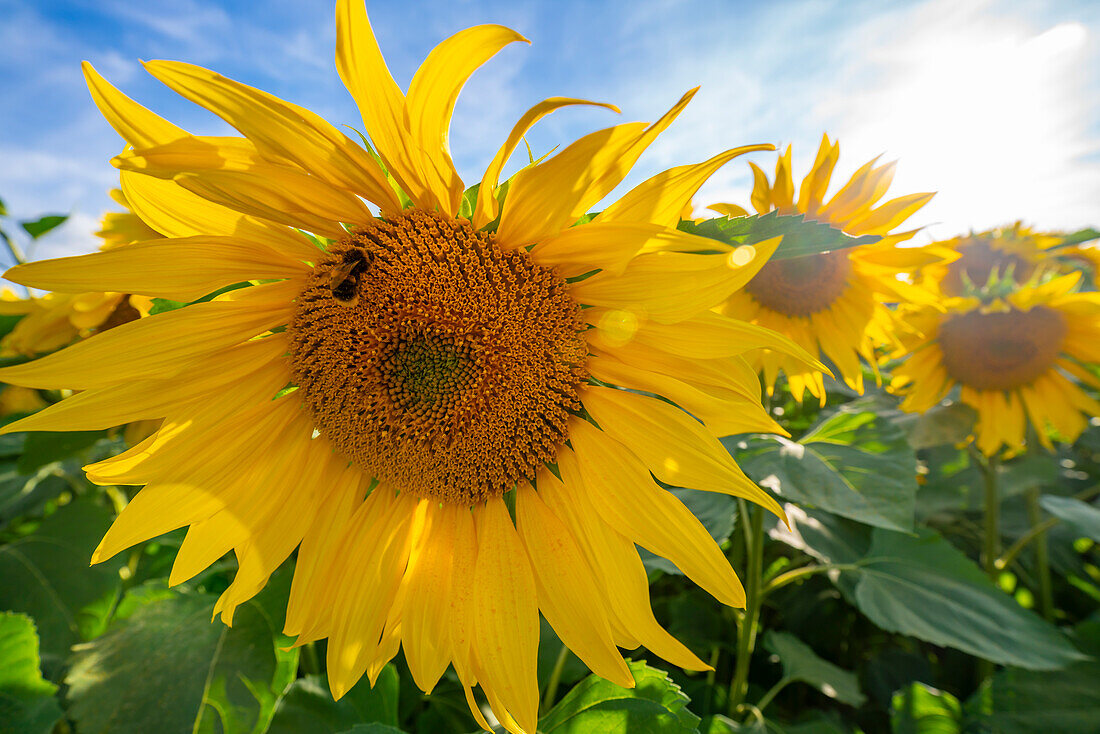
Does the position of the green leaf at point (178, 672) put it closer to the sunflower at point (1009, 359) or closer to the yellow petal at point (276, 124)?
the yellow petal at point (276, 124)

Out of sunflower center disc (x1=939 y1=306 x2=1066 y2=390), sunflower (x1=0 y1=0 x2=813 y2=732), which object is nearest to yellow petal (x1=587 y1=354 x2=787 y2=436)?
sunflower (x1=0 y1=0 x2=813 y2=732)

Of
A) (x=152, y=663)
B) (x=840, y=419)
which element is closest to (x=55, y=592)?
(x=152, y=663)

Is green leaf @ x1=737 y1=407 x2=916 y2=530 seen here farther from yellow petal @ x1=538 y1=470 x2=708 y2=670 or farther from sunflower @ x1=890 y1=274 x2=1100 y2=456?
sunflower @ x1=890 y1=274 x2=1100 y2=456

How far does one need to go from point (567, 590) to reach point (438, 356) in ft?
1.23

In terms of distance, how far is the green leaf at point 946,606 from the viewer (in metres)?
1.39

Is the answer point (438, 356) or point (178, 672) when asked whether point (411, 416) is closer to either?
point (438, 356)

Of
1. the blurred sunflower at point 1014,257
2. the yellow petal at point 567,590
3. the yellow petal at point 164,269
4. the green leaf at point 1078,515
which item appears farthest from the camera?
the blurred sunflower at point 1014,257

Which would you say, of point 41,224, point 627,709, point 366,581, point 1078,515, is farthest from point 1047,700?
point 41,224

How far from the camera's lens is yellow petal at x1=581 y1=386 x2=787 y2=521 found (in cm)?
74

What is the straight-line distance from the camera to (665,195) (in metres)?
0.68

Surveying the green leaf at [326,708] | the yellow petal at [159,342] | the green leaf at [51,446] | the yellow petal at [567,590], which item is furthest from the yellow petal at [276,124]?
the green leaf at [326,708]

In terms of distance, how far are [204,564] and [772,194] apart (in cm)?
137

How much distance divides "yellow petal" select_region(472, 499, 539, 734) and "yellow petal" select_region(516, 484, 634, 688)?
0.07 ft

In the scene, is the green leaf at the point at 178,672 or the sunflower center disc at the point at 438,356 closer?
the sunflower center disc at the point at 438,356
